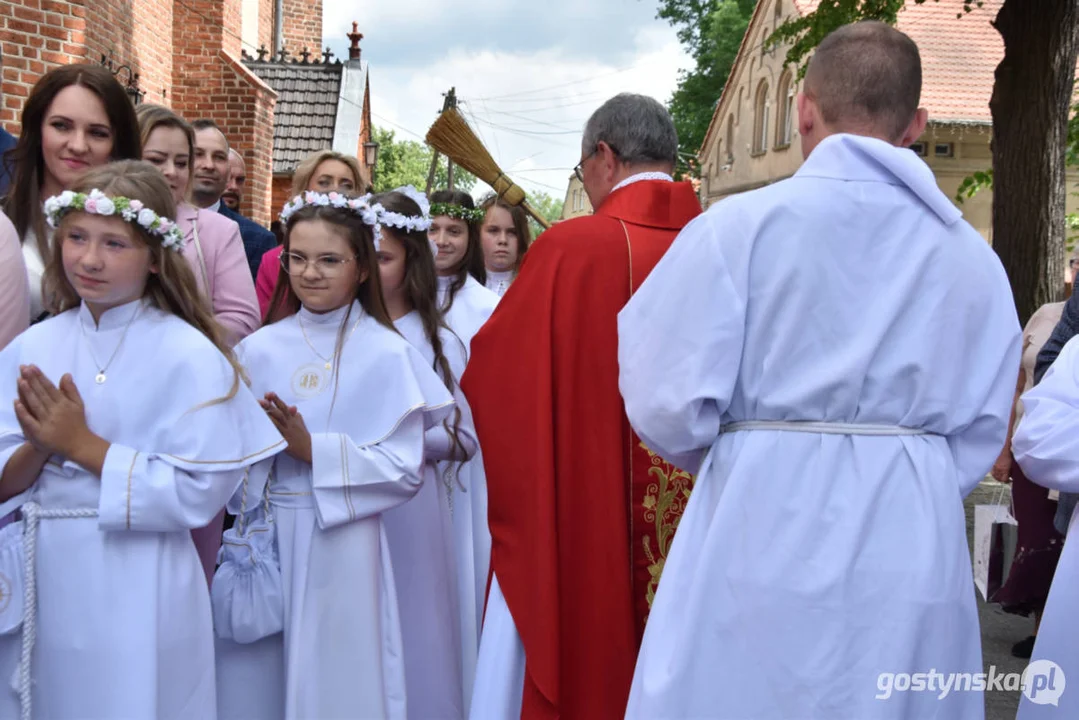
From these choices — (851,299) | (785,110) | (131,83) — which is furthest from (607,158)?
(785,110)

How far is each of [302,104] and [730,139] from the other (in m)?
23.0

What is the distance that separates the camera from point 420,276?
4.80 m

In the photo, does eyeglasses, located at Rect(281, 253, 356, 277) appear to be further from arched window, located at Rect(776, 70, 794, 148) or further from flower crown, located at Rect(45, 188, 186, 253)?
arched window, located at Rect(776, 70, 794, 148)

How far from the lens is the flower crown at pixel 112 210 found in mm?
3137

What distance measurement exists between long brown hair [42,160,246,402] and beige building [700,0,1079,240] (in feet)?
56.0

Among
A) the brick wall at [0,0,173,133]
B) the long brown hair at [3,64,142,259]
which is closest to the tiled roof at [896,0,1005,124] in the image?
the brick wall at [0,0,173,133]

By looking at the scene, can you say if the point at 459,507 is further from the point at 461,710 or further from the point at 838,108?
the point at 838,108

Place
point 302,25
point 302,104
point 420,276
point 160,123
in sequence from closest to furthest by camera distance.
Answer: point 160,123 < point 420,276 < point 302,104 < point 302,25

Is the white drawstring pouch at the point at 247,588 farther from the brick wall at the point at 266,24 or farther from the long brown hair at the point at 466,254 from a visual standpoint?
the brick wall at the point at 266,24

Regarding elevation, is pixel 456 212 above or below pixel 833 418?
above

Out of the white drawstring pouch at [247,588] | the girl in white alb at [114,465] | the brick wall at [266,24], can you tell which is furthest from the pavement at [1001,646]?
the brick wall at [266,24]

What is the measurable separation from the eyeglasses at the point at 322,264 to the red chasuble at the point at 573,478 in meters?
0.61

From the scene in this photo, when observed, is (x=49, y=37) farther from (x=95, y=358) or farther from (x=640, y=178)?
(x=640, y=178)

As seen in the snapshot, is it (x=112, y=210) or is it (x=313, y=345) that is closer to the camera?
(x=112, y=210)
